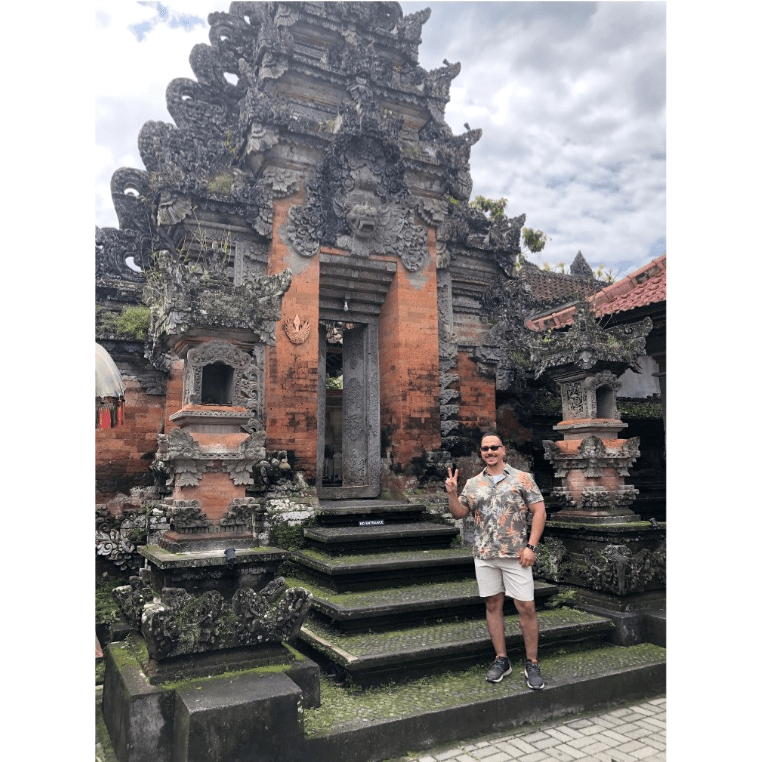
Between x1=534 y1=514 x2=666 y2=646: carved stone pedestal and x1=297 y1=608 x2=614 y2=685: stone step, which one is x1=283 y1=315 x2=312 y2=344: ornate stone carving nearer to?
x1=297 y1=608 x2=614 y2=685: stone step

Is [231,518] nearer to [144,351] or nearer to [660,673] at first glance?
[144,351]

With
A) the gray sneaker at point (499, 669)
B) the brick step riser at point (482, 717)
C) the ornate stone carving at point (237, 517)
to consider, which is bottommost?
the brick step riser at point (482, 717)

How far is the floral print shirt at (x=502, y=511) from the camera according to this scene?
4.76 meters

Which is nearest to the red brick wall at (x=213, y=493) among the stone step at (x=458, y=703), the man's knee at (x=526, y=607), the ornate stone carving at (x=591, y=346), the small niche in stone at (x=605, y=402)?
the stone step at (x=458, y=703)

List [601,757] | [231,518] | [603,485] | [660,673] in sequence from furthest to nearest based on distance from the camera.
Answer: [603,485] → [660,673] → [231,518] → [601,757]

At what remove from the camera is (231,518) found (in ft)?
15.8

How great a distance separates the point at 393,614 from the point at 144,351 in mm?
4389

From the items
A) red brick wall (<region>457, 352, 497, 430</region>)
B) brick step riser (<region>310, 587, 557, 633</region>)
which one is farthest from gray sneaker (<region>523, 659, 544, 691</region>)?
red brick wall (<region>457, 352, 497, 430</region>)

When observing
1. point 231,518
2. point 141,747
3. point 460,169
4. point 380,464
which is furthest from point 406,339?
point 141,747

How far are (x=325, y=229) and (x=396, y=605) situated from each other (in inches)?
215

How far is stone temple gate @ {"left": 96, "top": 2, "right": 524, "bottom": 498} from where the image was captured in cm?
818

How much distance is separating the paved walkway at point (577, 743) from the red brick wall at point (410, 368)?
4641 mm

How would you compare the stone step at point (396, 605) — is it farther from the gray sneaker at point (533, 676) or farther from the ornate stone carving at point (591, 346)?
the ornate stone carving at point (591, 346)

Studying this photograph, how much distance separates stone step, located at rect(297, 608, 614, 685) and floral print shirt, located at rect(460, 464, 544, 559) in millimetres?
Result: 885
